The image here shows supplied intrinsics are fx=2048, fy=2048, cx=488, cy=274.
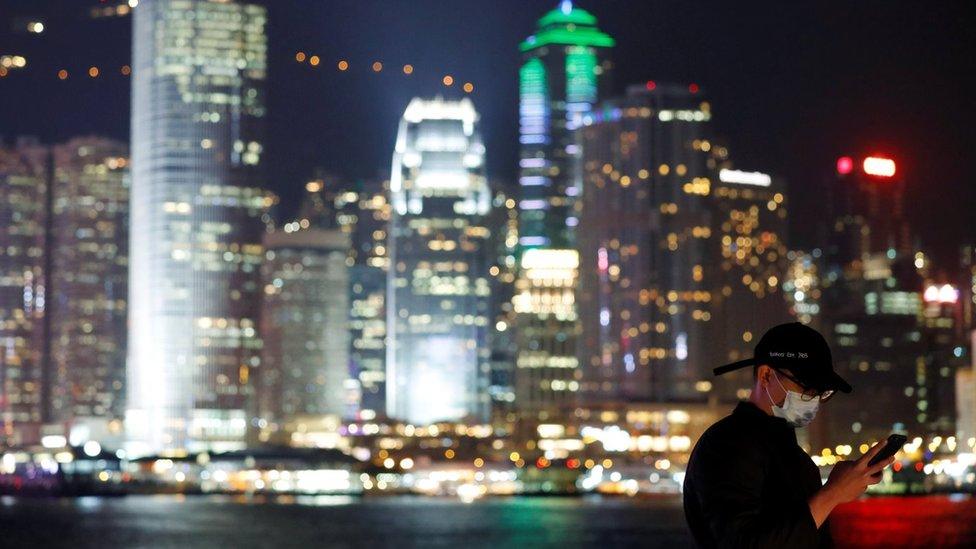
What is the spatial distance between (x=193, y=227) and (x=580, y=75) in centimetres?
5147

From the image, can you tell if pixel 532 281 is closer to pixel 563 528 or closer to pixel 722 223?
pixel 722 223

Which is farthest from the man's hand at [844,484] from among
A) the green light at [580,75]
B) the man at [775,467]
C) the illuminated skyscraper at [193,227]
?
the green light at [580,75]

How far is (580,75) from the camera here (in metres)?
193

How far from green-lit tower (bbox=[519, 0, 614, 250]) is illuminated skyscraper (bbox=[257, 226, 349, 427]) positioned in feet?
98.0

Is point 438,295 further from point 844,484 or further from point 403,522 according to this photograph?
point 844,484

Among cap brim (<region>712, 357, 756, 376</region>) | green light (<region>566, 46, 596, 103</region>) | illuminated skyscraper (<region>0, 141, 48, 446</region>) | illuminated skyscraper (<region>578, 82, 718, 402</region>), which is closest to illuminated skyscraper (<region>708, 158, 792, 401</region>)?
illuminated skyscraper (<region>578, 82, 718, 402</region>)

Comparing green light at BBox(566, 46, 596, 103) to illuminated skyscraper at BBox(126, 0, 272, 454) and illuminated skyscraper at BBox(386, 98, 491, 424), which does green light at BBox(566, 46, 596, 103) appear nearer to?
illuminated skyscraper at BBox(386, 98, 491, 424)

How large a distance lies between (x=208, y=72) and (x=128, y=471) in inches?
1216

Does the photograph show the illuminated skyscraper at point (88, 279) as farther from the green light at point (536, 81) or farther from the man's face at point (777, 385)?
the man's face at point (777, 385)

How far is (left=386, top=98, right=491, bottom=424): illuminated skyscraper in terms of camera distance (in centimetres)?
16512

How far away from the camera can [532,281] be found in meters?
172

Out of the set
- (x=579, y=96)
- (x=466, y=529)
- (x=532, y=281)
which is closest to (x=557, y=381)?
(x=532, y=281)

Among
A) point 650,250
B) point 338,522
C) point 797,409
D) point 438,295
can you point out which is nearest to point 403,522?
point 338,522

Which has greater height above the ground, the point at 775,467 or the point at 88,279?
the point at 88,279
